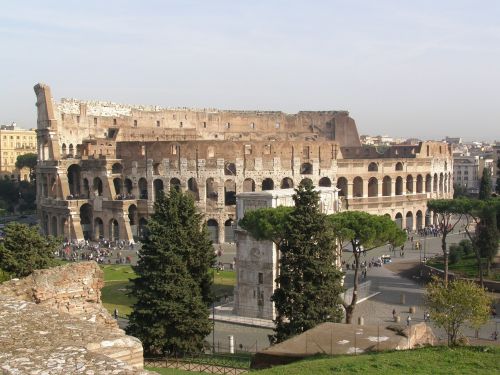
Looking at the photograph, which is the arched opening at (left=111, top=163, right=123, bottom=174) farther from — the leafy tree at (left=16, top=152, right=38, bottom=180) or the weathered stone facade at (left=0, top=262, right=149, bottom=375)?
the weathered stone facade at (left=0, top=262, right=149, bottom=375)

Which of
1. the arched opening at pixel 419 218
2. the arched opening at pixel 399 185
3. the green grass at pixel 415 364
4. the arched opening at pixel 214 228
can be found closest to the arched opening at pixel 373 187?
the arched opening at pixel 399 185

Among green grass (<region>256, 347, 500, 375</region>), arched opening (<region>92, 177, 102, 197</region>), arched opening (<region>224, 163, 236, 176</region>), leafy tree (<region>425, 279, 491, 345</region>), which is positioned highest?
arched opening (<region>224, 163, 236, 176</region>)

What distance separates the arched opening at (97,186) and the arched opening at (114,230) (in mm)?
2611

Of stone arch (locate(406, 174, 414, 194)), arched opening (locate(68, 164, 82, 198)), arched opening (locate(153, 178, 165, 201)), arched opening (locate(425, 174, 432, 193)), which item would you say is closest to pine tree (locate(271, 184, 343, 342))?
arched opening (locate(153, 178, 165, 201))

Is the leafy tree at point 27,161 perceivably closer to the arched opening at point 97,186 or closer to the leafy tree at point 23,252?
the arched opening at point 97,186

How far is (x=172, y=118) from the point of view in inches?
2189

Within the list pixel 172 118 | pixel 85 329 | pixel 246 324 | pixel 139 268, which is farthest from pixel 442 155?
pixel 85 329

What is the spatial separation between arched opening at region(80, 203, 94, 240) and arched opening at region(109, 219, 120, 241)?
1.74 meters

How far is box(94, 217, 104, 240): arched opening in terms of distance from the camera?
147 ft

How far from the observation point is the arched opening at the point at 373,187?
48.7 meters

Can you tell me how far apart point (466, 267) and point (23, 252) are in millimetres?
19951

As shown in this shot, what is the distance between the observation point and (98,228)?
45.0m

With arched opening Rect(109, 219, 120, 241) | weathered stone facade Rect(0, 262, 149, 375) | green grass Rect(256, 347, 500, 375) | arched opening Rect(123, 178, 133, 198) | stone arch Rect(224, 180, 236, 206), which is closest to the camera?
weathered stone facade Rect(0, 262, 149, 375)

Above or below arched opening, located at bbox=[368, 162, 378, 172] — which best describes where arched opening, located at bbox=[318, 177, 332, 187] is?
below
